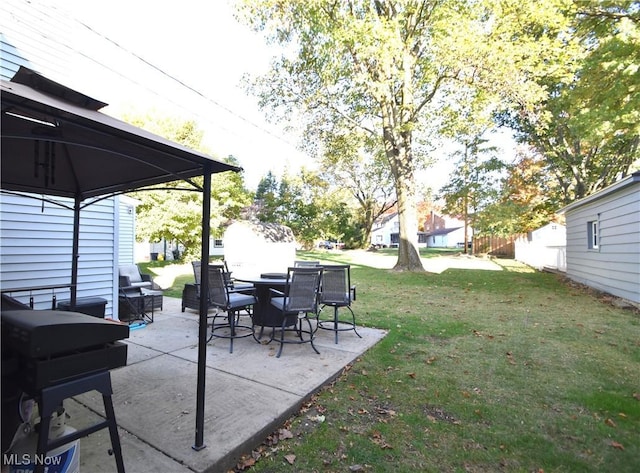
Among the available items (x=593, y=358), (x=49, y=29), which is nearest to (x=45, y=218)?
(x=49, y=29)

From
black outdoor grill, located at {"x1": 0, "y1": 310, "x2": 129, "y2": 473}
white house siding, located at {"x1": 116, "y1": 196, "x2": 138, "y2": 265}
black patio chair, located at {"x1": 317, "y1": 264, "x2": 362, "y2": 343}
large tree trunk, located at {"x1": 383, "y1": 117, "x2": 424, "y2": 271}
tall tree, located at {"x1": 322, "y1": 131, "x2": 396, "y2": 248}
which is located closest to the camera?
black outdoor grill, located at {"x1": 0, "y1": 310, "x2": 129, "y2": 473}

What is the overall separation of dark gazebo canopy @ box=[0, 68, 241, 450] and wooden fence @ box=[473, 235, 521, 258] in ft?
70.9

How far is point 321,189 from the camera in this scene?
99.5 feet

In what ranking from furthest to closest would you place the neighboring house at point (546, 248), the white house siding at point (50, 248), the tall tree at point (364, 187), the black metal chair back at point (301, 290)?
1. the tall tree at point (364, 187)
2. the neighboring house at point (546, 248)
3. the white house siding at point (50, 248)
4. the black metal chair back at point (301, 290)

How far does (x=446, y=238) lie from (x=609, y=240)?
163ft

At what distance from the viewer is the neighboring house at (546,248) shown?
527 inches

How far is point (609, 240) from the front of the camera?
8.27 metres

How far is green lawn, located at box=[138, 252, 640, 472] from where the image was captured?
7.61ft

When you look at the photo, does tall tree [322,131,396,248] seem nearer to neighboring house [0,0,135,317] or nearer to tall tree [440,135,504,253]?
tall tree [440,135,504,253]

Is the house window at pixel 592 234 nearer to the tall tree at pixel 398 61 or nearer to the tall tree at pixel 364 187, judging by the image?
the tall tree at pixel 398 61

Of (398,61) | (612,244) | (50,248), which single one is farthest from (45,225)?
(612,244)

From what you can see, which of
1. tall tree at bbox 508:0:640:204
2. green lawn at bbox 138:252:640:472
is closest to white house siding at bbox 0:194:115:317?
green lawn at bbox 138:252:640:472

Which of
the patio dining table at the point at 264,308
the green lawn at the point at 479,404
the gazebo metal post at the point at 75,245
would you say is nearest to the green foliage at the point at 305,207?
the patio dining table at the point at 264,308

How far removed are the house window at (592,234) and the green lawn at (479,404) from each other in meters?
4.12
